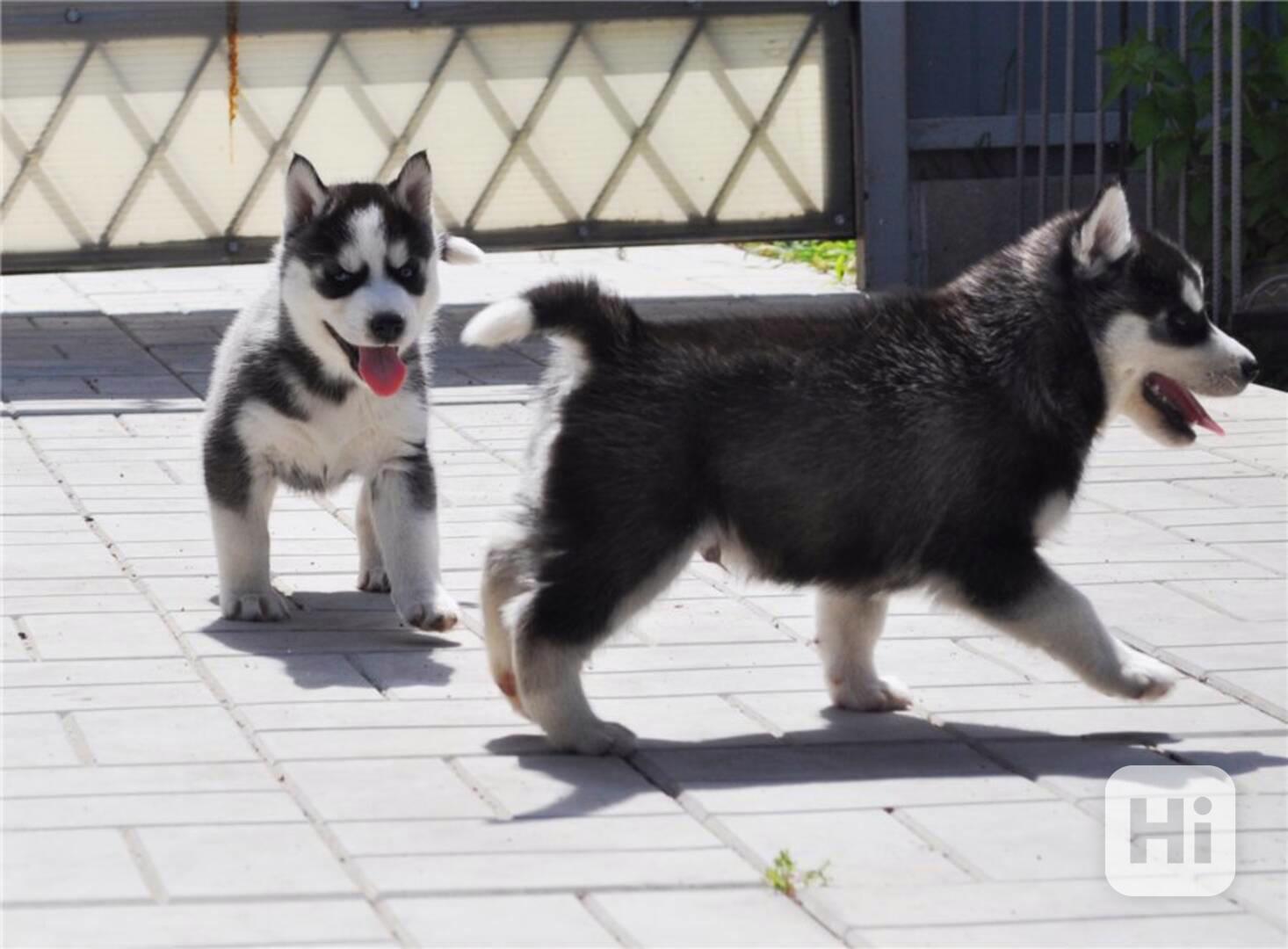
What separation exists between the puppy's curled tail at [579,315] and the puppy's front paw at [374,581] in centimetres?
166

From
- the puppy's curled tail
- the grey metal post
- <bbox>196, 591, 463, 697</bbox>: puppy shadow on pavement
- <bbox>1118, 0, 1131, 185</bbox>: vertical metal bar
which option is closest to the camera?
the puppy's curled tail

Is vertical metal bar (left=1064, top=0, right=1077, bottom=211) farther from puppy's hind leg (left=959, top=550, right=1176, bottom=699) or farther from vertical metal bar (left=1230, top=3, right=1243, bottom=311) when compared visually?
puppy's hind leg (left=959, top=550, right=1176, bottom=699)

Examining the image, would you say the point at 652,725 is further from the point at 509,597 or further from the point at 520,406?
the point at 520,406

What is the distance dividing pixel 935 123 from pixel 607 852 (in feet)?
26.3

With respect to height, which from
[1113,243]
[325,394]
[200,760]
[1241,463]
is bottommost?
[1241,463]

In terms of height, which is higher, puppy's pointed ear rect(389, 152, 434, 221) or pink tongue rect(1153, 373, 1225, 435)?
puppy's pointed ear rect(389, 152, 434, 221)

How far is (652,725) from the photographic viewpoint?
197 inches

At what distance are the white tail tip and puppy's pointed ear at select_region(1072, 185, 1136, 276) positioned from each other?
50.8 inches

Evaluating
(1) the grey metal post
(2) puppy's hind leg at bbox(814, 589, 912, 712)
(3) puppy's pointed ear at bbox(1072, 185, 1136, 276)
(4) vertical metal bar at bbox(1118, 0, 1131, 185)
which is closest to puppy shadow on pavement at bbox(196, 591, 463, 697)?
(2) puppy's hind leg at bbox(814, 589, 912, 712)

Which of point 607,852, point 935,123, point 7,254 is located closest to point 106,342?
point 7,254

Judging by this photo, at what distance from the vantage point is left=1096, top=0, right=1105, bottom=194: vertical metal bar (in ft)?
34.7

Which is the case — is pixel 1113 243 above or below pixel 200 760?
above

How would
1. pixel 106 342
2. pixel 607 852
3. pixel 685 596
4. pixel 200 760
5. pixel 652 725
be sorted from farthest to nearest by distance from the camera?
1. pixel 106 342
2. pixel 685 596
3. pixel 652 725
4. pixel 200 760
5. pixel 607 852

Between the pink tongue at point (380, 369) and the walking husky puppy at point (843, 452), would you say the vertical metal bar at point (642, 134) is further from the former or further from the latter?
the walking husky puppy at point (843, 452)
